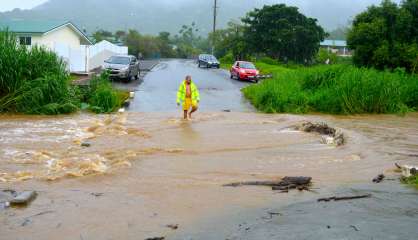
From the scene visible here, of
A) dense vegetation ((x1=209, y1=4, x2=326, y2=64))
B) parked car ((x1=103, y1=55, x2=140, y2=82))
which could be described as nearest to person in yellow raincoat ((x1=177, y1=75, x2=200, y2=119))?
parked car ((x1=103, y1=55, x2=140, y2=82))

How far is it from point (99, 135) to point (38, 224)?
7.98 meters

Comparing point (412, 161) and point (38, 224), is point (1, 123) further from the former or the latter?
point (412, 161)

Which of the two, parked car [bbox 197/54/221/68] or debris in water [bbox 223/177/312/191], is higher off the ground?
parked car [bbox 197/54/221/68]

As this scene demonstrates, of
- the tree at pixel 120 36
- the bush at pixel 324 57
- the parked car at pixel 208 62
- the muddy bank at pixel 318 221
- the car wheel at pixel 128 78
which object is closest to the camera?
the muddy bank at pixel 318 221

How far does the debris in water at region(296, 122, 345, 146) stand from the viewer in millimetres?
15359

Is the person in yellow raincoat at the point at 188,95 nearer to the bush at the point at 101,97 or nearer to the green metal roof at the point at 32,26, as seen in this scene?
the bush at the point at 101,97

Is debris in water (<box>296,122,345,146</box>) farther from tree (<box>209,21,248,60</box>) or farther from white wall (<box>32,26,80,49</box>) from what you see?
tree (<box>209,21,248,60</box>)

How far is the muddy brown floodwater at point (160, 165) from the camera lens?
8.40 m

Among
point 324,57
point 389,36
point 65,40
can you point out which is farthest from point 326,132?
point 324,57

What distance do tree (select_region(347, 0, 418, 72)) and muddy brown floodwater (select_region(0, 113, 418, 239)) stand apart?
10.3 meters

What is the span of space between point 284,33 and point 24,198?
164 feet

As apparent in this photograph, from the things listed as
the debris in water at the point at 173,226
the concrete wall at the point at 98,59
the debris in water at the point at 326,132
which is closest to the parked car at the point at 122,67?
the concrete wall at the point at 98,59

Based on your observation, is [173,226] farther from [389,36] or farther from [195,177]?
[389,36]

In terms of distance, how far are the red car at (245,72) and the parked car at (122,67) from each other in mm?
7464
